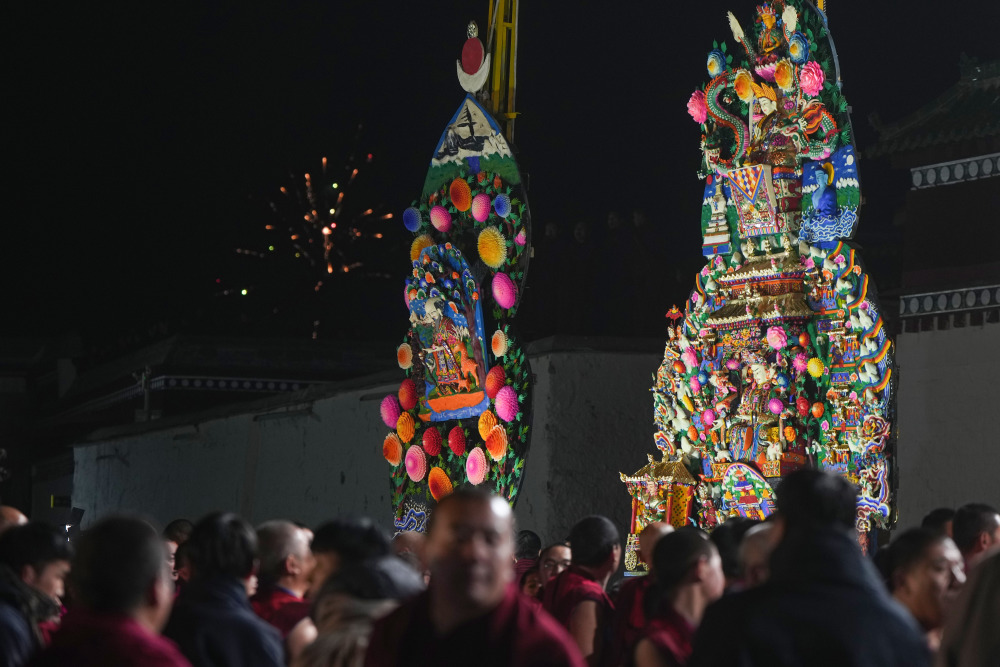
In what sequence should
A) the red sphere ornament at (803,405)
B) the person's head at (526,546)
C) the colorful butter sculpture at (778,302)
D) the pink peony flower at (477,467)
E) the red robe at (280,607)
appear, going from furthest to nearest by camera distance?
the pink peony flower at (477,467), the person's head at (526,546), the red sphere ornament at (803,405), the colorful butter sculpture at (778,302), the red robe at (280,607)

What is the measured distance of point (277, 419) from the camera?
19531 millimetres

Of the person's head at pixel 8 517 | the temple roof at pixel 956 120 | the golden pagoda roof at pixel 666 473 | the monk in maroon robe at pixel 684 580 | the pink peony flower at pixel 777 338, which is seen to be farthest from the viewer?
the golden pagoda roof at pixel 666 473

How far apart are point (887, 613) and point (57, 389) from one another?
3131cm

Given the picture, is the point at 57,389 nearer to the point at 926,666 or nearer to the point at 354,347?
the point at 354,347

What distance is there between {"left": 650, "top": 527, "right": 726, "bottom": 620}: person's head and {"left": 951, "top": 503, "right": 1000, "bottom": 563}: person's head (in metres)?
1.99

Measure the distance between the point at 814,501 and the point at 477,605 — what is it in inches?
42.6

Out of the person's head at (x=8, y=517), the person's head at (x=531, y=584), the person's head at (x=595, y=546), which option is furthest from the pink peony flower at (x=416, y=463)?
the person's head at (x=8, y=517)

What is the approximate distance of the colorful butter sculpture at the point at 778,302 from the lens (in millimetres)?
10391

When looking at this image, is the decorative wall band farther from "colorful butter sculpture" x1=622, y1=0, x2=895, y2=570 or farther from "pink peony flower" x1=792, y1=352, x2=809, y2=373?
"pink peony flower" x1=792, y1=352, x2=809, y2=373

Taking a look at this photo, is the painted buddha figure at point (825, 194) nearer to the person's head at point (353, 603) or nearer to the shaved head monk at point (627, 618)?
the shaved head monk at point (627, 618)

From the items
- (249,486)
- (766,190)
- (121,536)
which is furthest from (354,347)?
(121,536)

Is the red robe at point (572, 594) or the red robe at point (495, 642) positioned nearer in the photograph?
the red robe at point (495, 642)

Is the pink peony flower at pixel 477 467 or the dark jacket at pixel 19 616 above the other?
the pink peony flower at pixel 477 467

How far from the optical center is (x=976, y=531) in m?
6.74
